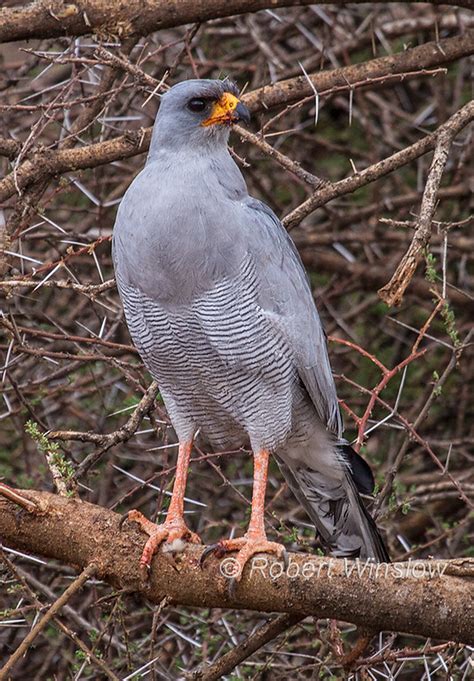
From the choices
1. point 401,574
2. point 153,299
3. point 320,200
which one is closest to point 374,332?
point 320,200

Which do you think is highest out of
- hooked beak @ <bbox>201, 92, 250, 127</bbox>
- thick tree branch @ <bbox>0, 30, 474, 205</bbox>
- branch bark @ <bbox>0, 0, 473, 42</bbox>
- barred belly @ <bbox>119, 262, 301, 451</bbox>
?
branch bark @ <bbox>0, 0, 473, 42</bbox>

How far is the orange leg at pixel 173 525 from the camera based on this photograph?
329 cm

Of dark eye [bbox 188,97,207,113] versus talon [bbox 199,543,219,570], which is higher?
dark eye [bbox 188,97,207,113]

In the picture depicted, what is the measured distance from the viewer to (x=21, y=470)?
5.03 meters

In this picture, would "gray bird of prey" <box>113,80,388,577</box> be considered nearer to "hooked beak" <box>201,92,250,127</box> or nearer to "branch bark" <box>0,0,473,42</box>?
"hooked beak" <box>201,92,250,127</box>

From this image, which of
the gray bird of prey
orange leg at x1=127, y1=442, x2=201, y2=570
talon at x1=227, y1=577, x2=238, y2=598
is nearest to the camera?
talon at x1=227, y1=577, x2=238, y2=598

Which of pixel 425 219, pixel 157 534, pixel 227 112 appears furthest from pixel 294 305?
pixel 157 534

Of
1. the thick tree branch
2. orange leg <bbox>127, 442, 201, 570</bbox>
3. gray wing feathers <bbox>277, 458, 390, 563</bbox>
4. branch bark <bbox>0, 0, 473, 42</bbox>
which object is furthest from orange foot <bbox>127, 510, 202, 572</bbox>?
branch bark <bbox>0, 0, 473, 42</bbox>

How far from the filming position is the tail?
3.87 meters

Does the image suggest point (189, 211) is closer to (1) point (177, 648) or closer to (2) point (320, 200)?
(2) point (320, 200)

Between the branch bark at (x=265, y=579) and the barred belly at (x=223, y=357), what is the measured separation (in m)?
0.56

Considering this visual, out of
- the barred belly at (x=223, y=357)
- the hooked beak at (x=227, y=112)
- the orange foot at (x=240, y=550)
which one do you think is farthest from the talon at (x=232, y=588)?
the hooked beak at (x=227, y=112)

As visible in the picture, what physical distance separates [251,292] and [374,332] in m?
2.45

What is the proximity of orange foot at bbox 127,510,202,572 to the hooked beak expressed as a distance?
4.29ft
